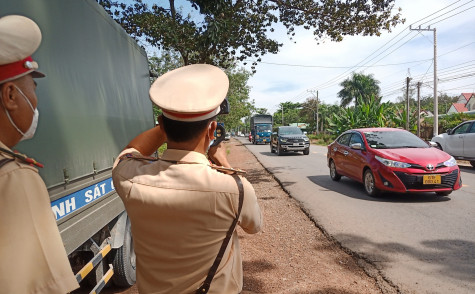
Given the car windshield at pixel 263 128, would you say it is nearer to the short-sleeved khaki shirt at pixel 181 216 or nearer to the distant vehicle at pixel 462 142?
the distant vehicle at pixel 462 142

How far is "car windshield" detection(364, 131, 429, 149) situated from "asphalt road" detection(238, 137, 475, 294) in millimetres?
1107

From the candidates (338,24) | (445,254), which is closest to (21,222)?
(445,254)

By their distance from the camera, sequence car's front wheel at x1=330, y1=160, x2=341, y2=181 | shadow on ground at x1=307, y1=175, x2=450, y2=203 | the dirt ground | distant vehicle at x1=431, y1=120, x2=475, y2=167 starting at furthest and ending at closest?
distant vehicle at x1=431, y1=120, x2=475, y2=167 → car's front wheel at x1=330, y1=160, x2=341, y2=181 → shadow on ground at x1=307, y1=175, x2=450, y2=203 → the dirt ground

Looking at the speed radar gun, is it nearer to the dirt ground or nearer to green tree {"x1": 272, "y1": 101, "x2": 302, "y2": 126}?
the dirt ground

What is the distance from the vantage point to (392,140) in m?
7.94

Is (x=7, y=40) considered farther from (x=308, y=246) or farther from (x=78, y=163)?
(x=308, y=246)

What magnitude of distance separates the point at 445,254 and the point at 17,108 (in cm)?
473

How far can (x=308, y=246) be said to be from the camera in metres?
4.77

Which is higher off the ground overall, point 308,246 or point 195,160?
point 195,160

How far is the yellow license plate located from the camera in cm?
663

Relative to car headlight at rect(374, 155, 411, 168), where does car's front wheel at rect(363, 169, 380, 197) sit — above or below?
below

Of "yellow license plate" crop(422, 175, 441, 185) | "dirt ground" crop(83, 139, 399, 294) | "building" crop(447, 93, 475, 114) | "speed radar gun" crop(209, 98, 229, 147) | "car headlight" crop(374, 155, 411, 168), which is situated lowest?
"dirt ground" crop(83, 139, 399, 294)

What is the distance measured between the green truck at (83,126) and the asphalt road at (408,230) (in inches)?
114

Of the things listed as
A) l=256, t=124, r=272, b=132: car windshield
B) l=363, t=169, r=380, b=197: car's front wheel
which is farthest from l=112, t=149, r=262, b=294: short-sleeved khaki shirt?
l=256, t=124, r=272, b=132: car windshield
